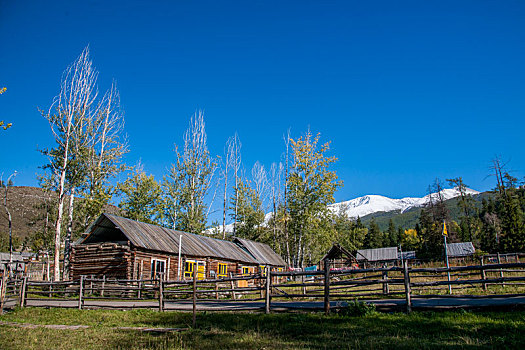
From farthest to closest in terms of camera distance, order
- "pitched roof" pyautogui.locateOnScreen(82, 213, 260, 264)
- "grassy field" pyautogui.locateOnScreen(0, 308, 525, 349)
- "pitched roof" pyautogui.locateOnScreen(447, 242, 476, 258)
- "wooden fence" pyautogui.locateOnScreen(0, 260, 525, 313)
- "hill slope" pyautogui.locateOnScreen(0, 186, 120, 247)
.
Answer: "hill slope" pyautogui.locateOnScreen(0, 186, 120, 247) → "pitched roof" pyautogui.locateOnScreen(447, 242, 476, 258) → "pitched roof" pyautogui.locateOnScreen(82, 213, 260, 264) → "wooden fence" pyautogui.locateOnScreen(0, 260, 525, 313) → "grassy field" pyautogui.locateOnScreen(0, 308, 525, 349)

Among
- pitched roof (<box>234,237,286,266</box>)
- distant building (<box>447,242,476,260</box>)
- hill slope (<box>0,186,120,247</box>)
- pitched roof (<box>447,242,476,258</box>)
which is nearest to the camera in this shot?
pitched roof (<box>234,237,286,266</box>)

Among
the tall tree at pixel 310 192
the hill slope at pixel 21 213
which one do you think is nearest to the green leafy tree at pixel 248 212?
the tall tree at pixel 310 192

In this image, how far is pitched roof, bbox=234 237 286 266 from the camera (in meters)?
39.4

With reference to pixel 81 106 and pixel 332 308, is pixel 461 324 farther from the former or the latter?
pixel 81 106

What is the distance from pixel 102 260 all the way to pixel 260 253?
18.7 meters

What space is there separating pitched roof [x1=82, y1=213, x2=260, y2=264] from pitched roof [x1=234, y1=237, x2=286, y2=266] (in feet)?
15.6

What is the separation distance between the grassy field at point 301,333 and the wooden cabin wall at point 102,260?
12.7m

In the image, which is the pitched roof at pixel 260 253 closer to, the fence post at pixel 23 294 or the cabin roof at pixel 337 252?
the cabin roof at pixel 337 252

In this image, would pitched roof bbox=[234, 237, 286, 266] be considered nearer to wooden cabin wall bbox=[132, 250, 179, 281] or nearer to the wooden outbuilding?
the wooden outbuilding

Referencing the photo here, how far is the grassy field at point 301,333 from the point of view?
26.3 ft

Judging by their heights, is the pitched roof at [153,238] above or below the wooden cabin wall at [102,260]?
above

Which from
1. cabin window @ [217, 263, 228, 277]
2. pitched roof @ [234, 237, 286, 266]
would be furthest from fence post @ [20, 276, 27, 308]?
pitched roof @ [234, 237, 286, 266]

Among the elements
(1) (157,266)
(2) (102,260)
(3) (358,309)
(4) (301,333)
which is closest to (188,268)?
(1) (157,266)

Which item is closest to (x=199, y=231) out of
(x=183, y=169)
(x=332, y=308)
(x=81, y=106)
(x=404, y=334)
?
(x=183, y=169)
